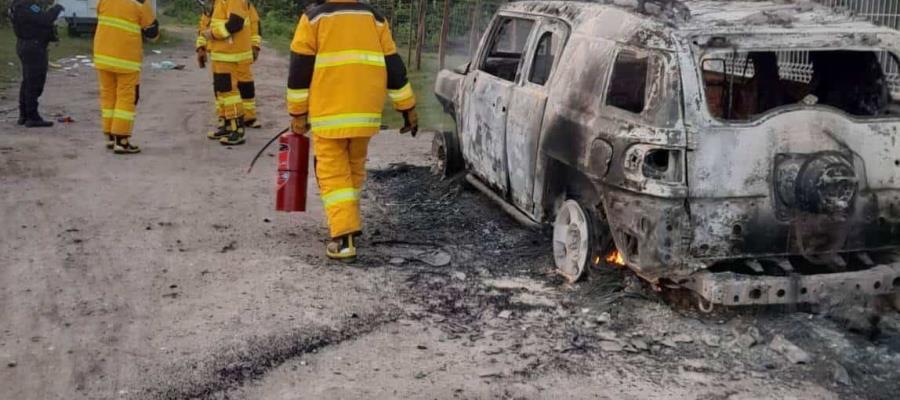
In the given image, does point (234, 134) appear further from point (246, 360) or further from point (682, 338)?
point (682, 338)

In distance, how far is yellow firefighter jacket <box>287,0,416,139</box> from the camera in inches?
253

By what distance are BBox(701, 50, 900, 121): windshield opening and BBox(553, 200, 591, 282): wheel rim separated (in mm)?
1019

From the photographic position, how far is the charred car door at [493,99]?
693cm

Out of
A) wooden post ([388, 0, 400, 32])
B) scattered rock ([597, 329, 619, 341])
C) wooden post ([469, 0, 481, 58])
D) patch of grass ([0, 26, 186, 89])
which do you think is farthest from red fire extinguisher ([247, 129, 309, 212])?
wooden post ([388, 0, 400, 32])

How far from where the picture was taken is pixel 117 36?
9992mm

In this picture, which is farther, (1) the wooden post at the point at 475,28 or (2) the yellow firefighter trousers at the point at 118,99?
(1) the wooden post at the point at 475,28

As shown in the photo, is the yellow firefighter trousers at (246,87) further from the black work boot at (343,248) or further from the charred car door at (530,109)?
the charred car door at (530,109)

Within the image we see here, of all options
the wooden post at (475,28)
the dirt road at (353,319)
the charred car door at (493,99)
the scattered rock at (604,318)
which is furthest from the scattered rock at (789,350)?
the wooden post at (475,28)

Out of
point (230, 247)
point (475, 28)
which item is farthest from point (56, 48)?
point (230, 247)

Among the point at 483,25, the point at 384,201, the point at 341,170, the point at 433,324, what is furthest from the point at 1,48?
the point at 433,324

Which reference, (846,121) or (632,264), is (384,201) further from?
(846,121)

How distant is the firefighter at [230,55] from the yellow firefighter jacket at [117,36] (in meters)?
0.90

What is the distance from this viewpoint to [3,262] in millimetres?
6395

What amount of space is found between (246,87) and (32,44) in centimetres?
275
